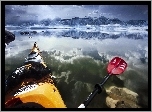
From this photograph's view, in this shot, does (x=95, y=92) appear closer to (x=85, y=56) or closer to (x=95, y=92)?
(x=95, y=92)

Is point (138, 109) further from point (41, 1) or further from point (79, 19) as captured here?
point (41, 1)

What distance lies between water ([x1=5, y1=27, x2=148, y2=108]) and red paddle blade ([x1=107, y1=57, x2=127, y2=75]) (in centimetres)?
3

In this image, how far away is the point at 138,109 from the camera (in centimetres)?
202

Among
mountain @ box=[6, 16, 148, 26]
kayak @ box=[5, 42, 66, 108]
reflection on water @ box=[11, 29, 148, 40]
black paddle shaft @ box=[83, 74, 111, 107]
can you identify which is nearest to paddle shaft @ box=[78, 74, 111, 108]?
black paddle shaft @ box=[83, 74, 111, 107]

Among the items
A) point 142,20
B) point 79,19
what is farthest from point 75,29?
point 142,20

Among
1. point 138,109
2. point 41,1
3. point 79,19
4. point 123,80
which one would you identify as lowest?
point 138,109

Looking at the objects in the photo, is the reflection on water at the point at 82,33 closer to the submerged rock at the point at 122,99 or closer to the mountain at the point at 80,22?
the mountain at the point at 80,22

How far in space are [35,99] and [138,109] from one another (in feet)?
2.63

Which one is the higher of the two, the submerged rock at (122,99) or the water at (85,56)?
the water at (85,56)

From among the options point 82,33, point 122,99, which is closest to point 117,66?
point 122,99

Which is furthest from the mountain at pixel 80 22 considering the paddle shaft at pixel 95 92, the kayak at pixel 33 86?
the paddle shaft at pixel 95 92

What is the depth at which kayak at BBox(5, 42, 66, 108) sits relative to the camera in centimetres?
200

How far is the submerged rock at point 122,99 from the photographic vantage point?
6.63 feet

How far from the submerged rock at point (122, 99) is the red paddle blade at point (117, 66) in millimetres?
144
